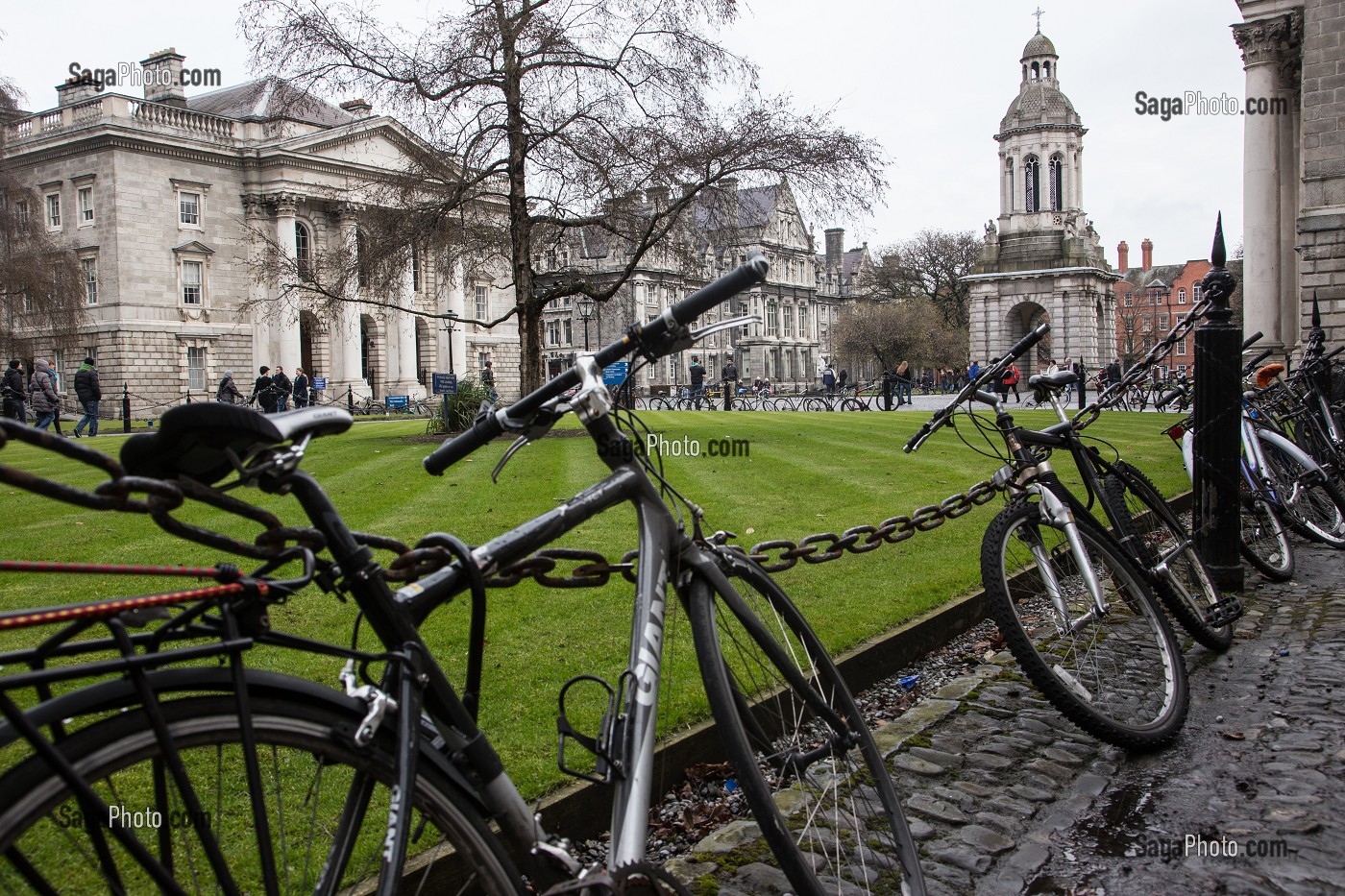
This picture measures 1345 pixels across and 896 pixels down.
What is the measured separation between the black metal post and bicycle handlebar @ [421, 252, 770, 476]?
210 inches

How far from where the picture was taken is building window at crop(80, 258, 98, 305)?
165ft

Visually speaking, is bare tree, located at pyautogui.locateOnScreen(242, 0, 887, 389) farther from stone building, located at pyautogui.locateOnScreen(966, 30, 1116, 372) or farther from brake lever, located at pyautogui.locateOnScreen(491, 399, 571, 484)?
stone building, located at pyautogui.locateOnScreen(966, 30, 1116, 372)

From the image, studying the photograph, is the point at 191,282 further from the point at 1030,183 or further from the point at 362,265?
the point at 1030,183

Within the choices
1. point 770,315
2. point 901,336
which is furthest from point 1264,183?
point 770,315

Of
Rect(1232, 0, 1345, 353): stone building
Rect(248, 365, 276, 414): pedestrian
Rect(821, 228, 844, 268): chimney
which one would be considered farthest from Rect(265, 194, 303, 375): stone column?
Rect(821, 228, 844, 268): chimney

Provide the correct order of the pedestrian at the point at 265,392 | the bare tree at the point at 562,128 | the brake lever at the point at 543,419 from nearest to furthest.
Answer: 1. the brake lever at the point at 543,419
2. the bare tree at the point at 562,128
3. the pedestrian at the point at 265,392

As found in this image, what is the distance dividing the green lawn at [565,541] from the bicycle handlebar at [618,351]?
1.02 m

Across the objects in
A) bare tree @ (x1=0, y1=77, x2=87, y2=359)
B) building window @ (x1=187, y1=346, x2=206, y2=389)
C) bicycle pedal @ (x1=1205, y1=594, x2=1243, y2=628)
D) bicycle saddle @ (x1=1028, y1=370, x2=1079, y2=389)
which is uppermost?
bare tree @ (x1=0, y1=77, x2=87, y2=359)

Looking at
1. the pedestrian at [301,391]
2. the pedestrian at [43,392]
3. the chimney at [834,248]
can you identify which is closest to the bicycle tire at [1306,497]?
the pedestrian at [43,392]

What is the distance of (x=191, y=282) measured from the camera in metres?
52.5

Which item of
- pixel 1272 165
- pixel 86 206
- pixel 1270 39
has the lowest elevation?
pixel 1272 165

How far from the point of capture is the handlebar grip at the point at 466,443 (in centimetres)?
220

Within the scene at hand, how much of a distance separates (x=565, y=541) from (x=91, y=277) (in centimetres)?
5173

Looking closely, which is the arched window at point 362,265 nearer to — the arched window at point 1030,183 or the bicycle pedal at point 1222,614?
the bicycle pedal at point 1222,614
